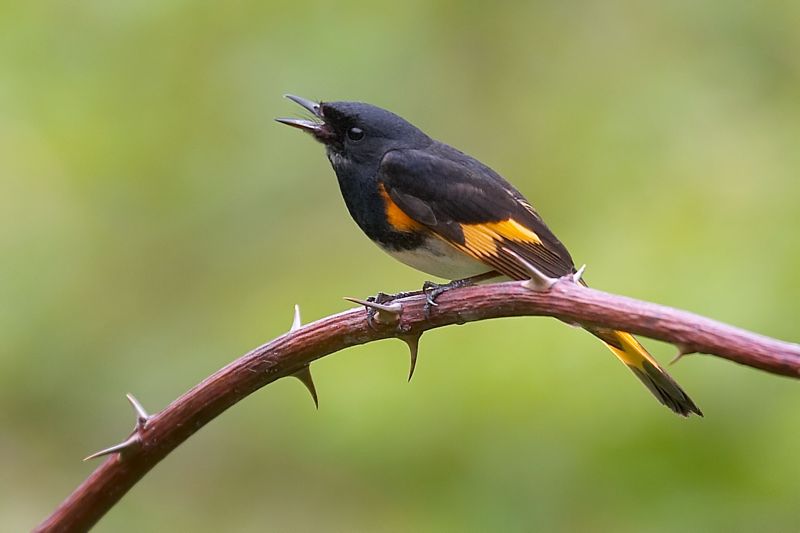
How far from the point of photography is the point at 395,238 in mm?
3168

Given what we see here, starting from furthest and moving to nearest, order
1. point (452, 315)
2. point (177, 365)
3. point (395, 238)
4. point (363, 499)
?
point (177, 365) → point (363, 499) → point (395, 238) → point (452, 315)

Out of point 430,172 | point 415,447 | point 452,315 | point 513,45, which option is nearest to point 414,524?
point 415,447

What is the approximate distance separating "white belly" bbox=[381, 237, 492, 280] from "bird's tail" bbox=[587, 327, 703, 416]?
1.68 ft

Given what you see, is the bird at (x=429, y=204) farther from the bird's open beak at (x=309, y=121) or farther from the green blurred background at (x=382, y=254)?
the green blurred background at (x=382, y=254)

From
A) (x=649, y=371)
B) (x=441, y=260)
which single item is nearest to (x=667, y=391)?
(x=649, y=371)

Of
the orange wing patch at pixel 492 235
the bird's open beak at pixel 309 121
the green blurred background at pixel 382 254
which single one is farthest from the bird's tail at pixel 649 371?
the bird's open beak at pixel 309 121

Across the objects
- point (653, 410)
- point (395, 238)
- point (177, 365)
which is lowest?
point (653, 410)

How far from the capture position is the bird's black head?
3.37m

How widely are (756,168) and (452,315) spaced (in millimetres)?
2422

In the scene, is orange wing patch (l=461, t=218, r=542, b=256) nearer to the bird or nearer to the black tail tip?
the bird

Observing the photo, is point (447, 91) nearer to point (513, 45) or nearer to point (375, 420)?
point (513, 45)

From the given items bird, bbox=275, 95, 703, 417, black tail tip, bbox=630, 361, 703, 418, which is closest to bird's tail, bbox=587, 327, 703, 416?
black tail tip, bbox=630, 361, 703, 418

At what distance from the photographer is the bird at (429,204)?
3090 millimetres

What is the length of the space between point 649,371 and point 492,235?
0.64 metres
